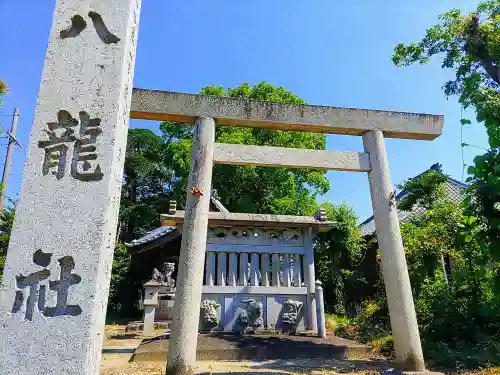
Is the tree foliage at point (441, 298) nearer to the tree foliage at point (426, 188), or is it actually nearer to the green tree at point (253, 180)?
the tree foliage at point (426, 188)

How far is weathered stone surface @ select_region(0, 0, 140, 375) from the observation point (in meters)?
2.57

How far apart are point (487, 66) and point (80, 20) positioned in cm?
1123

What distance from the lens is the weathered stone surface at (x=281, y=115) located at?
18.8 ft

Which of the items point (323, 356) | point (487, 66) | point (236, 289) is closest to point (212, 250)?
point (236, 289)

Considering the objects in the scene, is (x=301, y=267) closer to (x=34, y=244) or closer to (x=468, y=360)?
(x=468, y=360)

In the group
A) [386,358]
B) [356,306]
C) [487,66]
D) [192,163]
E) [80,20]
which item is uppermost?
[487,66]

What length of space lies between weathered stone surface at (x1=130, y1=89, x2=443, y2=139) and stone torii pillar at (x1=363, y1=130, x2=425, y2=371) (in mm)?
326

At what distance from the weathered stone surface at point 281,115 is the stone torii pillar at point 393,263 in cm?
A: 33

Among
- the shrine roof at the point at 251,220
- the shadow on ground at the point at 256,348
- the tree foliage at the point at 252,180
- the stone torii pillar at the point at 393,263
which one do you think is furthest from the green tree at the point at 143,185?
the stone torii pillar at the point at 393,263

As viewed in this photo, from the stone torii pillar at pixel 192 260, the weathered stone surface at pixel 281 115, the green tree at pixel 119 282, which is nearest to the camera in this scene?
the stone torii pillar at pixel 192 260

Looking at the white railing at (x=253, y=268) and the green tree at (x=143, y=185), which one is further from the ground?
the green tree at (x=143, y=185)

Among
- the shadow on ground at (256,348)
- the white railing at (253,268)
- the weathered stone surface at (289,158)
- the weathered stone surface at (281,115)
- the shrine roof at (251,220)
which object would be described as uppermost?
the weathered stone surface at (281,115)

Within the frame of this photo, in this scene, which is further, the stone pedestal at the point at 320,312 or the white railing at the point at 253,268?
the white railing at the point at 253,268

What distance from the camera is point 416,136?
6.45 meters
